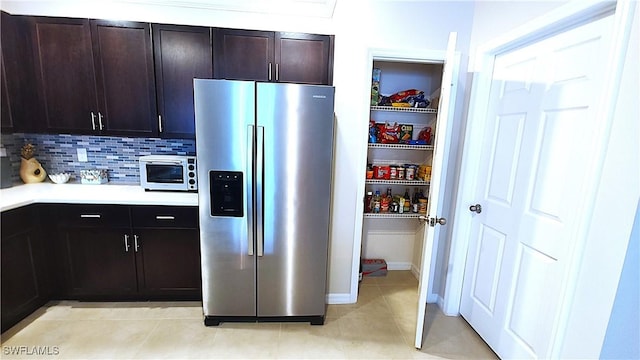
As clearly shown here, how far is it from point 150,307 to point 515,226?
272cm

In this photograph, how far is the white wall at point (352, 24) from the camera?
79.4 inches

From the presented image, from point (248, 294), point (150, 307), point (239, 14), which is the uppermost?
point (239, 14)

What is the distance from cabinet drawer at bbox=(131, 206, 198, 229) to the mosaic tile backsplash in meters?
0.66

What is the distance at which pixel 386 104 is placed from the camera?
2.58 meters

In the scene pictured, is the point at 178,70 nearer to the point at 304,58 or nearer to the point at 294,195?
the point at 304,58

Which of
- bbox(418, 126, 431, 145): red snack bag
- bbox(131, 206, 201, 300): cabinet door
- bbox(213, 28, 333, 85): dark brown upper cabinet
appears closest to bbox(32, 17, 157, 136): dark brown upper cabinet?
bbox(213, 28, 333, 85): dark brown upper cabinet

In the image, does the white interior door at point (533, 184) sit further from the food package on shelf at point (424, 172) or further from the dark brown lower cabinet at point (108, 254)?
the dark brown lower cabinet at point (108, 254)

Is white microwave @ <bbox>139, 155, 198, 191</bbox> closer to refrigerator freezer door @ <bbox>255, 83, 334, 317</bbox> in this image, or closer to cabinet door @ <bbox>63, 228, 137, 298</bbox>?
cabinet door @ <bbox>63, 228, 137, 298</bbox>

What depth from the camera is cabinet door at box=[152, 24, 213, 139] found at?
2031 millimetres

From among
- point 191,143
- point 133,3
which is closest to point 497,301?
point 191,143

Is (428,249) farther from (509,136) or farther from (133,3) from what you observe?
(133,3)

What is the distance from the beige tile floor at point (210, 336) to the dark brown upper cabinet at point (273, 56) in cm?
188

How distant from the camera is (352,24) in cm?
204

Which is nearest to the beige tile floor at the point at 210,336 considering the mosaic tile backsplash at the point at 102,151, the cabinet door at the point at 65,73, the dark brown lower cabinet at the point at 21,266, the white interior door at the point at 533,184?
the dark brown lower cabinet at the point at 21,266
